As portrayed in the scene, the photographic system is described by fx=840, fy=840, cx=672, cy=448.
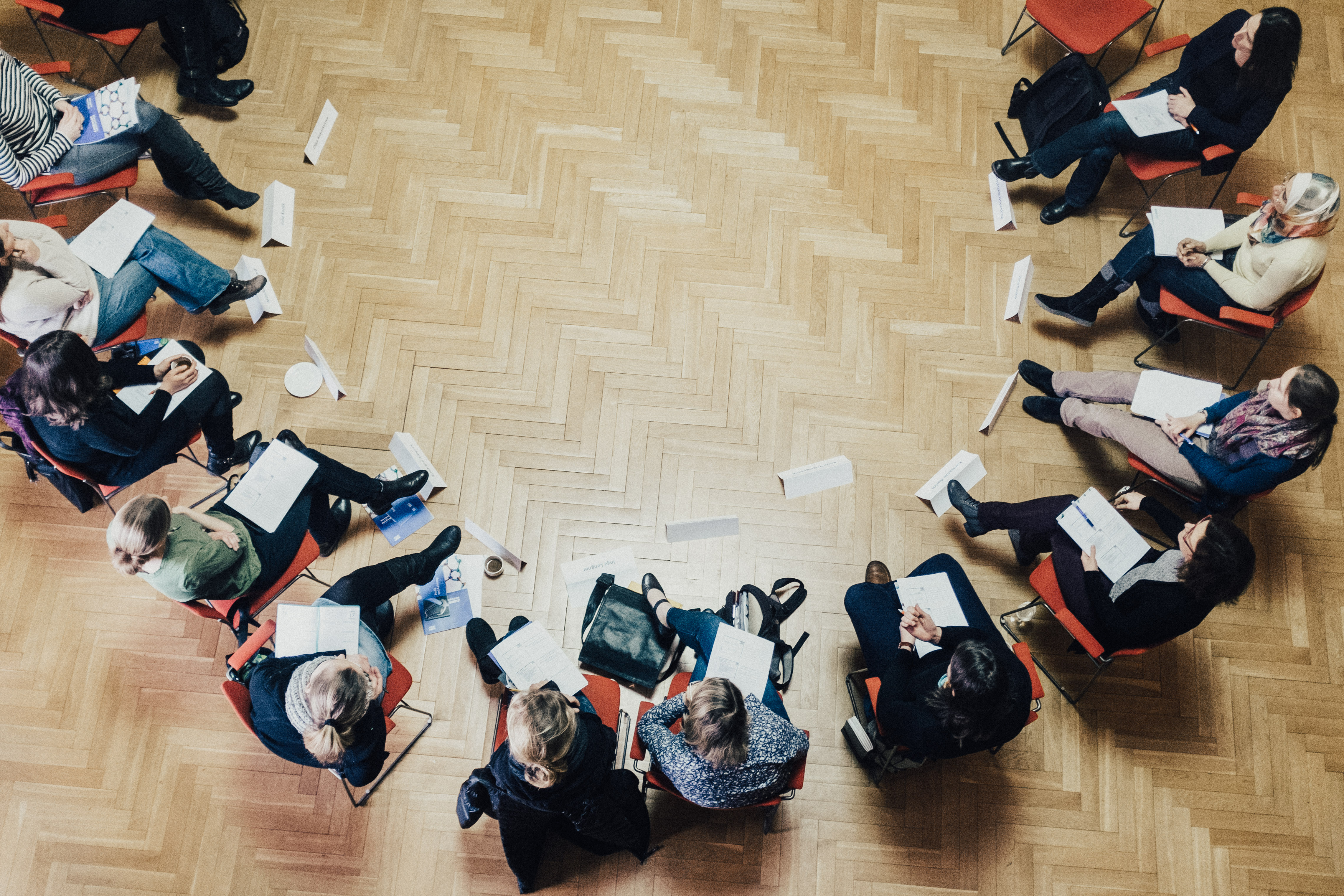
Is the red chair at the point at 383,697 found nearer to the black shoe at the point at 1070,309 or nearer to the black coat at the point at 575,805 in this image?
the black coat at the point at 575,805

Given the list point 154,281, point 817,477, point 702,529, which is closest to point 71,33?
point 154,281

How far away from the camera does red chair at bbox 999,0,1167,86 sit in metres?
4.86

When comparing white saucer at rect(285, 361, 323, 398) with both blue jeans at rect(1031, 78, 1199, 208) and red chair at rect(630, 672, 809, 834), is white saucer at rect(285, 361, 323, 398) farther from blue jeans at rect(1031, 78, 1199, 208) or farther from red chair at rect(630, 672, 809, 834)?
blue jeans at rect(1031, 78, 1199, 208)

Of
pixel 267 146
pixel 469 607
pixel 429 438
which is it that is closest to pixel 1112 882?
pixel 469 607

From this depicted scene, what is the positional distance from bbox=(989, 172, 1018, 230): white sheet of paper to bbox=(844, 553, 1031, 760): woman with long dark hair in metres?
2.20

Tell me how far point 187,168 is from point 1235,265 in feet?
17.8

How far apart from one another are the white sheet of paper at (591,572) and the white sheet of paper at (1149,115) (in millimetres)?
3554

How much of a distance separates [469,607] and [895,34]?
174 inches

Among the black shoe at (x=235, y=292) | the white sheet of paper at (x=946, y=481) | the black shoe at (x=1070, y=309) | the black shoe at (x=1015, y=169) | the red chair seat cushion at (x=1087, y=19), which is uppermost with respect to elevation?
the red chair seat cushion at (x=1087, y=19)

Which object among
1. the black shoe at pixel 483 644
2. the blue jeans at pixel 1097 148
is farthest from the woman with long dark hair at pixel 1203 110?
the black shoe at pixel 483 644

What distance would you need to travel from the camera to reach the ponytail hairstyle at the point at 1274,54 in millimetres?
4031

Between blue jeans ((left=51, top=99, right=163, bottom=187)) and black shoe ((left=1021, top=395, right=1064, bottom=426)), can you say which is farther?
black shoe ((left=1021, top=395, right=1064, bottom=426))

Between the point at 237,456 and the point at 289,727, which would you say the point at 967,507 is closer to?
the point at 289,727

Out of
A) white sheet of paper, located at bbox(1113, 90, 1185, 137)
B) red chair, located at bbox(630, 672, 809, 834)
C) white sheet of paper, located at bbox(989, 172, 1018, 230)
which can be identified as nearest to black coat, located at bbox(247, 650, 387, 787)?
red chair, located at bbox(630, 672, 809, 834)
